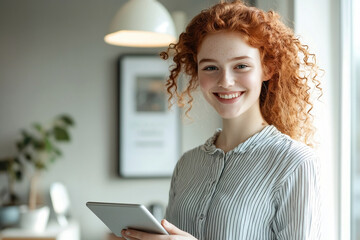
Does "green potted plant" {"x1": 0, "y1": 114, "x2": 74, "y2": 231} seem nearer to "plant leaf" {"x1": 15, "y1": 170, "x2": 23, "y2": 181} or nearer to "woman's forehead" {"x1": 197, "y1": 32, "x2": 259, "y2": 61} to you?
"plant leaf" {"x1": 15, "y1": 170, "x2": 23, "y2": 181}

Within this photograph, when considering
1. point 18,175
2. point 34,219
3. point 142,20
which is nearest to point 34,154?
point 18,175

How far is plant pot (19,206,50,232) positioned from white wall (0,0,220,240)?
0.60 meters

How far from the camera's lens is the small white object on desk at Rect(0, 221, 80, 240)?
3416mm

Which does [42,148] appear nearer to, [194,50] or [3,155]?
[3,155]

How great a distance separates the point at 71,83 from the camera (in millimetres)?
4168

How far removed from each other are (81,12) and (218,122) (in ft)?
6.36

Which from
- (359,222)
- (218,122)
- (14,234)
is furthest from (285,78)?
(14,234)

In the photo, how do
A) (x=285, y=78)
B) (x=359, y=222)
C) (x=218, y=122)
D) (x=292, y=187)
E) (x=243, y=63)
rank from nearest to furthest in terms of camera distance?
(x=292, y=187)
(x=243, y=63)
(x=285, y=78)
(x=359, y=222)
(x=218, y=122)

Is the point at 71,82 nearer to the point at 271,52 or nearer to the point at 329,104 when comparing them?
the point at 329,104

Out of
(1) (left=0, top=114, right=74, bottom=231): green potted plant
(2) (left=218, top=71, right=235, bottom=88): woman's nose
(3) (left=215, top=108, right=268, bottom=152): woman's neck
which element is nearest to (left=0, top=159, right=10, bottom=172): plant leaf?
(1) (left=0, top=114, right=74, bottom=231): green potted plant

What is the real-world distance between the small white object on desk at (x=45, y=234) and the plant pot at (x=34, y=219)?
0.04 m

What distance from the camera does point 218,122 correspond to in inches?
109

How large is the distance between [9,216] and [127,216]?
2.67 metres

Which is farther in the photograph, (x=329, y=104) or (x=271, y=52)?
(x=329, y=104)
